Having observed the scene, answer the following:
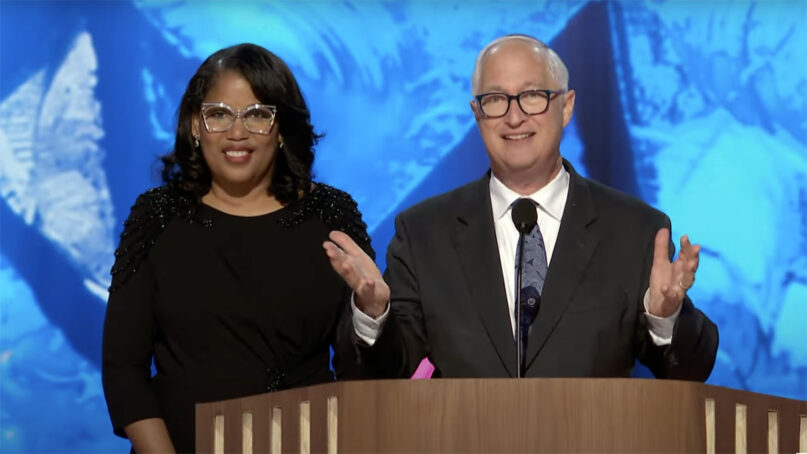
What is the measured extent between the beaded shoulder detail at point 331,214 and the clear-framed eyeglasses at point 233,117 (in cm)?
22

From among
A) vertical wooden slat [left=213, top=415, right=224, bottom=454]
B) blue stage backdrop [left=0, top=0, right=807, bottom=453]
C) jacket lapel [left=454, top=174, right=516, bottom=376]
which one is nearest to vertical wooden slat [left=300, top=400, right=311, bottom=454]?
vertical wooden slat [left=213, top=415, right=224, bottom=454]

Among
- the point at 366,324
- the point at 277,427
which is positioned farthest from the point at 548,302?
the point at 277,427

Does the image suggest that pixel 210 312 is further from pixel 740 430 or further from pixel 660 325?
pixel 740 430

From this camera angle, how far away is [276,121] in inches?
114

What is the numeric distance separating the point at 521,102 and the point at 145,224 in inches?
39.5

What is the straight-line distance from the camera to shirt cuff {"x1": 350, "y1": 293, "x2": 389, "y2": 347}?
2.28m

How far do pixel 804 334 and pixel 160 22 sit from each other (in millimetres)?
2545

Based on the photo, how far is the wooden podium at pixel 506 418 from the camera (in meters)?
1.82

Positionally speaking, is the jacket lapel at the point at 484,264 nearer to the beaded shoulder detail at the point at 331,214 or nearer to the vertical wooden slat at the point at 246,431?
the beaded shoulder detail at the point at 331,214

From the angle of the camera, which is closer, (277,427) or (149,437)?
(277,427)

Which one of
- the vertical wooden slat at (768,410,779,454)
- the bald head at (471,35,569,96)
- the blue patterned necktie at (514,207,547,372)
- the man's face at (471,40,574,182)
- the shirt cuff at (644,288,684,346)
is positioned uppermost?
the bald head at (471,35,569,96)

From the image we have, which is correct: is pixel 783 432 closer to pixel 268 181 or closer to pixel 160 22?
pixel 268 181

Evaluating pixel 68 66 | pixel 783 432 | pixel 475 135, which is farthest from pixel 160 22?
pixel 783 432

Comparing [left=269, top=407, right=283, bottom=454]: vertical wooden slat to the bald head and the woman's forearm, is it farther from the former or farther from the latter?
the bald head
